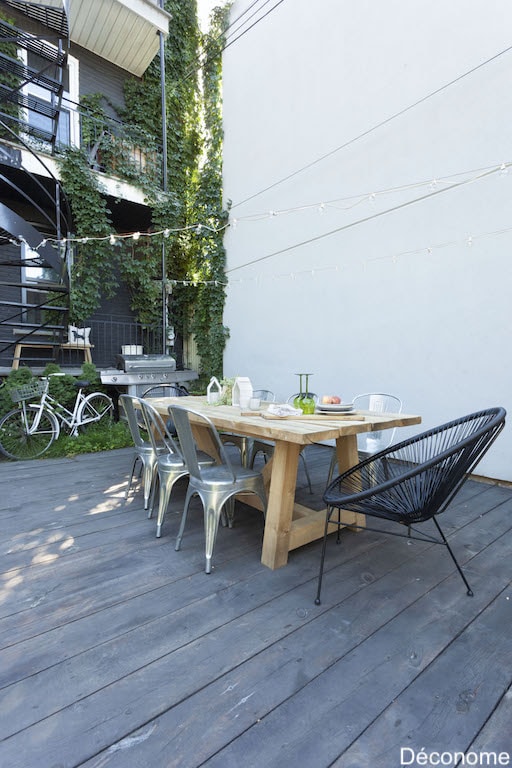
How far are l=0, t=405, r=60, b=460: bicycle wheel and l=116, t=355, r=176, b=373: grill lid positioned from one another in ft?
5.19

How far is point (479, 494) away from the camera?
132 inches

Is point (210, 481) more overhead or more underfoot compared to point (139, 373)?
more underfoot

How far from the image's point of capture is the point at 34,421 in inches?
177

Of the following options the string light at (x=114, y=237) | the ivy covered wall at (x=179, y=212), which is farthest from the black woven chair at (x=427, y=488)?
the ivy covered wall at (x=179, y=212)

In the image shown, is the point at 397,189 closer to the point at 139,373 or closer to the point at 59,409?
the point at 139,373

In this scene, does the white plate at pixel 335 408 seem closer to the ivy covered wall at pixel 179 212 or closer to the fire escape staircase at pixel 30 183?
the fire escape staircase at pixel 30 183

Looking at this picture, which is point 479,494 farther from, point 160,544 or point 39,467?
point 39,467

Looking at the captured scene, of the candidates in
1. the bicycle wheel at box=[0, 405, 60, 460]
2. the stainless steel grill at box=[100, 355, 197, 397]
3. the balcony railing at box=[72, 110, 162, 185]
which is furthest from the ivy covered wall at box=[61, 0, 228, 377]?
the bicycle wheel at box=[0, 405, 60, 460]

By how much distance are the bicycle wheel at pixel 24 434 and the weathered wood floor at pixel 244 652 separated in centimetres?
215

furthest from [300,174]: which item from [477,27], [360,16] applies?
[477,27]

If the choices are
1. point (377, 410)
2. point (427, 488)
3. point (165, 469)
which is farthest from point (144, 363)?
point (427, 488)

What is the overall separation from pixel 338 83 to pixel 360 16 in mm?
680

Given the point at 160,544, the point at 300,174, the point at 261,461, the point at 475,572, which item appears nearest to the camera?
the point at 475,572

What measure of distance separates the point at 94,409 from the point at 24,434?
3.64 feet
